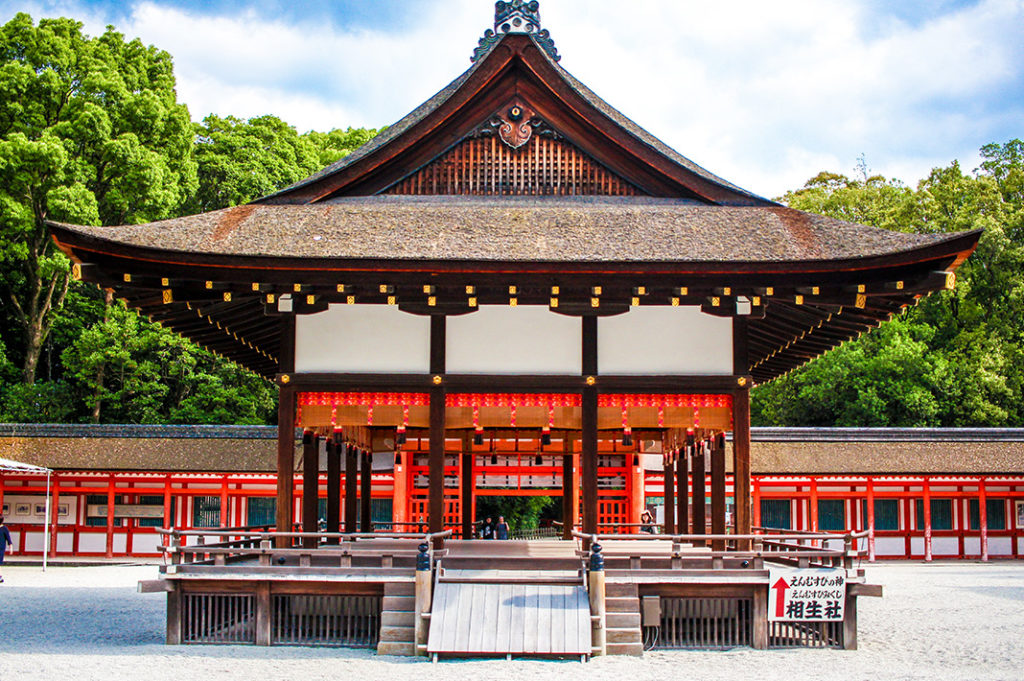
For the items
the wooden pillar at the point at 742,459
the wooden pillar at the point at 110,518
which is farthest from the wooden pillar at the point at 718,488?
the wooden pillar at the point at 110,518

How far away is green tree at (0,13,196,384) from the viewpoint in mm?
35688

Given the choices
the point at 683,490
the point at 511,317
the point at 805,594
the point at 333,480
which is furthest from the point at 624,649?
the point at 333,480

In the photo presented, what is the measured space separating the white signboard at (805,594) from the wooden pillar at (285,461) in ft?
21.2

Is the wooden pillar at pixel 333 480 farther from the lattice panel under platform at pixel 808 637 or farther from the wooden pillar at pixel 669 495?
the lattice panel under platform at pixel 808 637

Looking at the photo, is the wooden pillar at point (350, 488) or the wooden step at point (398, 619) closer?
the wooden step at point (398, 619)

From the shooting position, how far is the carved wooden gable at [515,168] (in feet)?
50.1

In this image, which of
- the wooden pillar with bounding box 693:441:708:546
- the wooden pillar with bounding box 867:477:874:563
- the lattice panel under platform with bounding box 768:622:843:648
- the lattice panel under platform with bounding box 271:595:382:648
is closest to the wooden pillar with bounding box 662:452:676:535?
the wooden pillar with bounding box 693:441:708:546

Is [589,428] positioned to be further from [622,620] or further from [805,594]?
[805,594]

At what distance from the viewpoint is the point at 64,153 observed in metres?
35.5

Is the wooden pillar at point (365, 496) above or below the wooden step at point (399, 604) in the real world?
above

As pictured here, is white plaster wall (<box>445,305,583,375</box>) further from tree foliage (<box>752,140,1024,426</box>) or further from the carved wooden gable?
tree foliage (<box>752,140,1024,426</box>)

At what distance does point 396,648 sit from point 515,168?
737cm

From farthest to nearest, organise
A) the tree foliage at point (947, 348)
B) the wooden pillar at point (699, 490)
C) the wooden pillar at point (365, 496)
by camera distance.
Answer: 1. the tree foliage at point (947, 348)
2. the wooden pillar at point (365, 496)
3. the wooden pillar at point (699, 490)

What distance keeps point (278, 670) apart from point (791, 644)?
21.3ft
